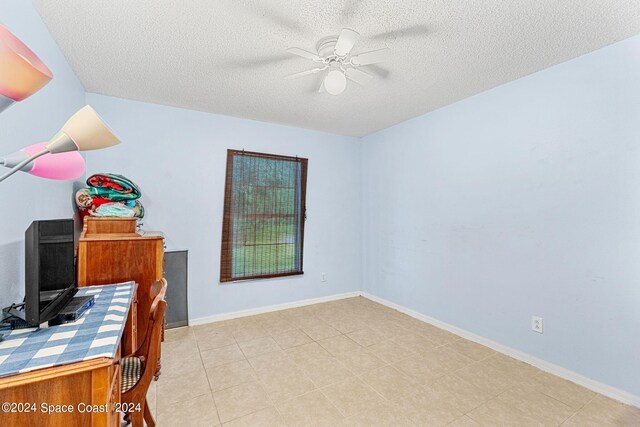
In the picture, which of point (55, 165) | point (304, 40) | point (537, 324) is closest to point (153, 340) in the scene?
point (55, 165)

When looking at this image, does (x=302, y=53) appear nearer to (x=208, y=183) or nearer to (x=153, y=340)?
(x=153, y=340)

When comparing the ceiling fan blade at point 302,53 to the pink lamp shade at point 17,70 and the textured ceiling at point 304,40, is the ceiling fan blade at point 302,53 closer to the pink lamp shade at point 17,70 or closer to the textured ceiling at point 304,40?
the textured ceiling at point 304,40

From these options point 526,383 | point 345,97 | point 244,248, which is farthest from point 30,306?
point 526,383

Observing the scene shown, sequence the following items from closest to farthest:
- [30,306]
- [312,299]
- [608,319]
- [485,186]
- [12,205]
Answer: [30,306]
[12,205]
[608,319]
[485,186]
[312,299]

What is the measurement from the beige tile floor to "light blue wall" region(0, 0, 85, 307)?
1.21 meters

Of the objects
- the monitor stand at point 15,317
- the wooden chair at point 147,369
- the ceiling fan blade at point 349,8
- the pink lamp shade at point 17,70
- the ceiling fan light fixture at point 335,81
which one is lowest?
the wooden chair at point 147,369

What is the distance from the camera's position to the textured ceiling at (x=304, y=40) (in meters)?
1.66

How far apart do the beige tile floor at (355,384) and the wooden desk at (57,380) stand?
0.99 m

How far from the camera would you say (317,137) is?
4.10m

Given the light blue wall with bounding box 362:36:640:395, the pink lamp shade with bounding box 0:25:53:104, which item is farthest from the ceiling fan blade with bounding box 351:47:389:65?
the pink lamp shade with bounding box 0:25:53:104

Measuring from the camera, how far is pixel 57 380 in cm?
90

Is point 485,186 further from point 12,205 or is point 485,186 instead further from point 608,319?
point 12,205

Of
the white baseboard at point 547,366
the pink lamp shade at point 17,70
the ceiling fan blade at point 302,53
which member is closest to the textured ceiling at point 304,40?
the ceiling fan blade at point 302,53

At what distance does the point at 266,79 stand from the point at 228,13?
81 cm
